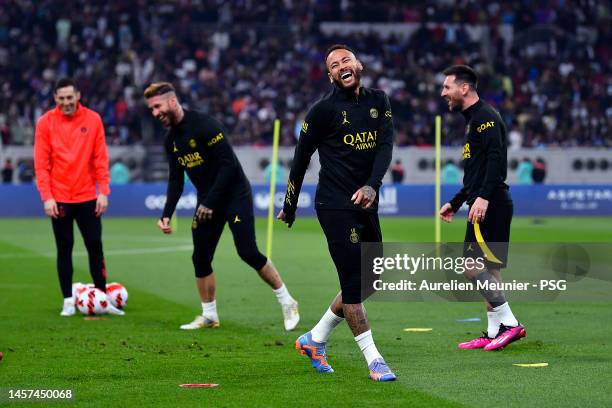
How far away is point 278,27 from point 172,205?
33.6 meters

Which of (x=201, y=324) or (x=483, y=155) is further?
(x=201, y=324)

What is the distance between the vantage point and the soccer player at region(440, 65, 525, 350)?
9.52 m

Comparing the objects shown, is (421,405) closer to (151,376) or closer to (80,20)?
(151,376)

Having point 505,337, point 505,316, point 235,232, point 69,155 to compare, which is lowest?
point 505,337

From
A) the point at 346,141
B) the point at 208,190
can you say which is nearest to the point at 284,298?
the point at 208,190

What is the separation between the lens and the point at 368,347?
26.2 feet

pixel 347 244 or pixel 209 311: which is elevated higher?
pixel 347 244

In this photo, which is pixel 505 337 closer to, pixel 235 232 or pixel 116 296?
pixel 235 232

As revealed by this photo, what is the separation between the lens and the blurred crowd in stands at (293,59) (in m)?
39.2

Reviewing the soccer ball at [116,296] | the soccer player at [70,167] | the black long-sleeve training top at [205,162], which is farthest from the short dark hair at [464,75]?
the soccer ball at [116,296]

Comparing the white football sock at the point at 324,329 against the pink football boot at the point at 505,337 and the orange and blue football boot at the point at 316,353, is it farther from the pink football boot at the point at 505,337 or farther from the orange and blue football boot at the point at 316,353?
the pink football boot at the point at 505,337

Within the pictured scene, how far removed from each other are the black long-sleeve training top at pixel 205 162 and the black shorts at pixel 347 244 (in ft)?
9.44

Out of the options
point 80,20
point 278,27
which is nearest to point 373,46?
point 278,27

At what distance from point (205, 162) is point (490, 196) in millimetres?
2884
